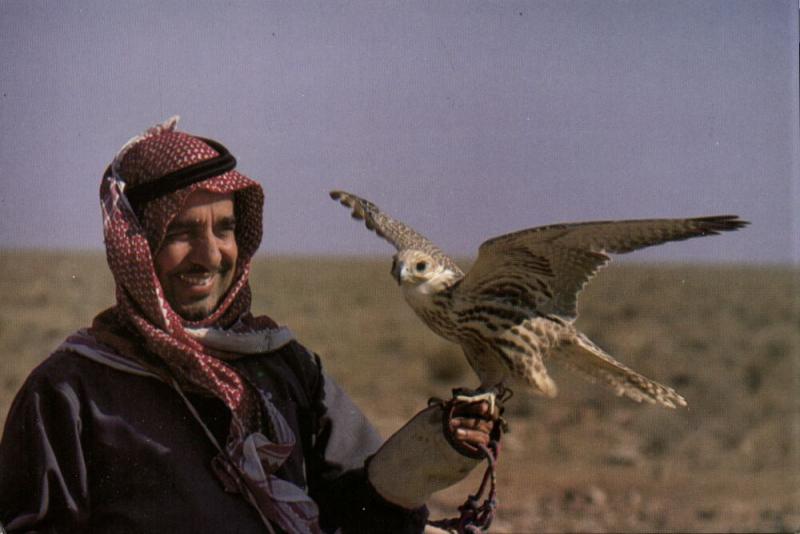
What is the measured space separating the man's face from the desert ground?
14.0ft

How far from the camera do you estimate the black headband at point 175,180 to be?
2.79 m

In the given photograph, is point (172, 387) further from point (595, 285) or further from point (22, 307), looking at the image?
point (595, 285)

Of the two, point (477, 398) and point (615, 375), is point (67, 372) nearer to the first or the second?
point (477, 398)

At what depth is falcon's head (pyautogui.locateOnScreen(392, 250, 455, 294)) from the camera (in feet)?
10.2

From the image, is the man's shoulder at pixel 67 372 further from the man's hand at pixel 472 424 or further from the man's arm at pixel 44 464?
the man's hand at pixel 472 424

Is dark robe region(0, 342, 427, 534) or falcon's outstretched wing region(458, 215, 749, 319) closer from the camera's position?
dark robe region(0, 342, 427, 534)

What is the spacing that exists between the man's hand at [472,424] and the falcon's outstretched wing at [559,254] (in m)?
0.41

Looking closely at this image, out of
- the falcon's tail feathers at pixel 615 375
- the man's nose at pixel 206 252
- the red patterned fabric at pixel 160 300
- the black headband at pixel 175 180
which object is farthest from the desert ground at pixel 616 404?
the black headband at pixel 175 180

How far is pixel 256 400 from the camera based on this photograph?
2926 millimetres

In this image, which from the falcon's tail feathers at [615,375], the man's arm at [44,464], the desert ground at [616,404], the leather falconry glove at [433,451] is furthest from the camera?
the desert ground at [616,404]

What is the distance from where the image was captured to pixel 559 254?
9.97ft

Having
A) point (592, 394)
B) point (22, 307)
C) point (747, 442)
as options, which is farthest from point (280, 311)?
point (747, 442)

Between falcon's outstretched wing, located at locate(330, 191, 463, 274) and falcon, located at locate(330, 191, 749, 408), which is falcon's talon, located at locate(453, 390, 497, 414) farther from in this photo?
falcon's outstretched wing, located at locate(330, 191, 463, 274)

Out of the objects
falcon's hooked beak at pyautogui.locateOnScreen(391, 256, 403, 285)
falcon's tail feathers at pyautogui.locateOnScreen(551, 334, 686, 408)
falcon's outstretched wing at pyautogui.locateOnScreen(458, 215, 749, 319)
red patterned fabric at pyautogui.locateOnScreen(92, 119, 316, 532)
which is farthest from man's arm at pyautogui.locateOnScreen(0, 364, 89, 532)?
falcon's tail feathers at pyautogui.locateOnScreen(551, 334, 686, 408)
